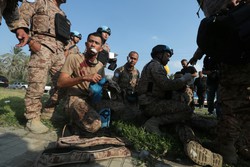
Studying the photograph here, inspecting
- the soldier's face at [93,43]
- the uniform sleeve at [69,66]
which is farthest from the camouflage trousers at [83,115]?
the soldier's face at [93,43]

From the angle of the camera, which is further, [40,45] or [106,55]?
[106,55]

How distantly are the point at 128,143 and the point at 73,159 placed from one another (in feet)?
2.92

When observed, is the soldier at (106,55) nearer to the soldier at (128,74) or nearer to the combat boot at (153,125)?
the soldier at (128,74)

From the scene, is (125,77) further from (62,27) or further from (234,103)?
(234,103)

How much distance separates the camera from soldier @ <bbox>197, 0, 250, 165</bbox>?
6.07ft

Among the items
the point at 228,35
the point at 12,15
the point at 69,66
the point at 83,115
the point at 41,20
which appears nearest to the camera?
the point at 228,35

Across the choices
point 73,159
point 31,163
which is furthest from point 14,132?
point 73,159

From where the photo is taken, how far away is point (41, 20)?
Result: 3.52 m

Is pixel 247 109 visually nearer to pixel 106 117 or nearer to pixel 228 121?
pixel 228 121

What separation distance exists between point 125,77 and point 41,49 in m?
3.21

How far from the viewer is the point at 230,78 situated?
237 cm

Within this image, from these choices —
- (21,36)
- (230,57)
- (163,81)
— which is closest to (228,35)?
(230,57)

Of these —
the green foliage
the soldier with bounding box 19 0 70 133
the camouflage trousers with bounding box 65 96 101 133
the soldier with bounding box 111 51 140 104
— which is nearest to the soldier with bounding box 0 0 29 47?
the soldier with bounding box 19 0 70 133

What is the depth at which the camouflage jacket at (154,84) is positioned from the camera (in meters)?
3.52
